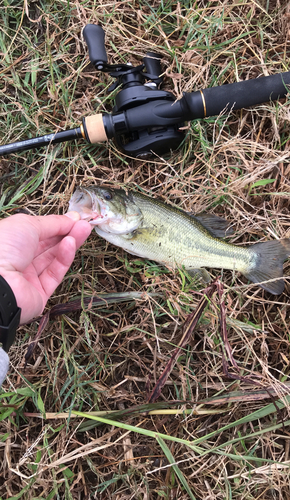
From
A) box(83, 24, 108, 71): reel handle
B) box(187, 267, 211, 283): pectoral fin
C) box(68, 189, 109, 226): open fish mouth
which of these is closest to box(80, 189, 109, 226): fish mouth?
box(68, 189, 109, 226): open fish mouth

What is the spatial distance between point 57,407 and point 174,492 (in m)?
1.08

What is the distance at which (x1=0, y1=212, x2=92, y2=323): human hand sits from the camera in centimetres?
204

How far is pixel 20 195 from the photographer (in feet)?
9.64

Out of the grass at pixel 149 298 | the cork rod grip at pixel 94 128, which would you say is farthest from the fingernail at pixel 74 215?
the cork rod grip at pixel 94 128

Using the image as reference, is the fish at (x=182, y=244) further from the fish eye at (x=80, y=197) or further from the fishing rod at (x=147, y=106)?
the fishing rod at (x=147, y=106)

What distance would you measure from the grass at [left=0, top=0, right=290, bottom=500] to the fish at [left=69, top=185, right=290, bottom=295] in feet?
0.48

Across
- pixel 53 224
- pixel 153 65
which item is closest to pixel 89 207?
pixel 53 224

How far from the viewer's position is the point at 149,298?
261cm

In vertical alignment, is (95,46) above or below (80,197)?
above

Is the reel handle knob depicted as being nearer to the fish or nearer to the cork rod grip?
the cork rod grip

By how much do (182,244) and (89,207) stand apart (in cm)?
75

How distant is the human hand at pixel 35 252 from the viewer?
2039mm

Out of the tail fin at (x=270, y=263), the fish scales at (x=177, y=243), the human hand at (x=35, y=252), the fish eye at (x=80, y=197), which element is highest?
the fish eye at (x=80, y=197)

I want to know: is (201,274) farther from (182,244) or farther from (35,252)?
(35,252)
